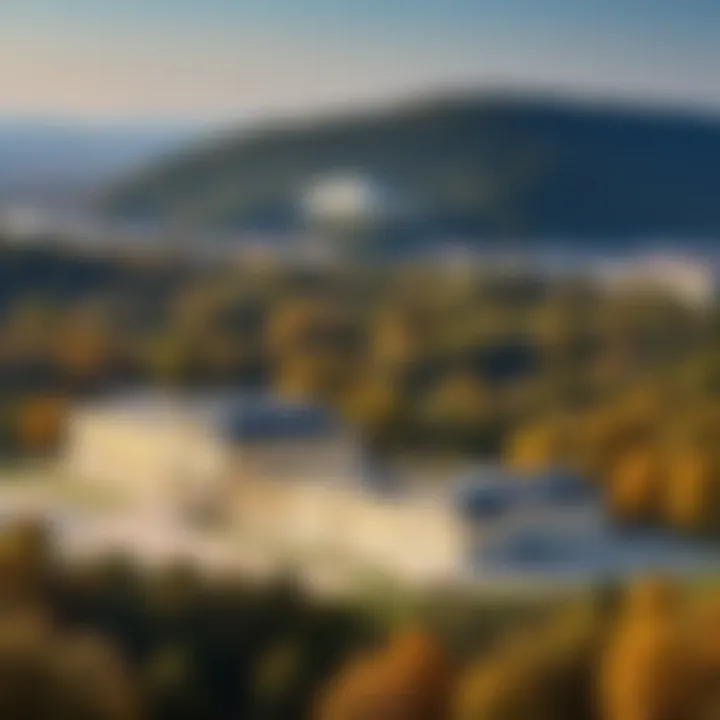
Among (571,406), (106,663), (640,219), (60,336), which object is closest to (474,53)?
(640,219)

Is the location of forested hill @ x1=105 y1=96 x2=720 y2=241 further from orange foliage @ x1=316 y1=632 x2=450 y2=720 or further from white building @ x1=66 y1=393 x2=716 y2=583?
orange foliage @ x1=316 y1=632 x2=450 y2=720

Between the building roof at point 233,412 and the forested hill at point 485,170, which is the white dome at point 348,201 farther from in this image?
the building roof at point 233,412

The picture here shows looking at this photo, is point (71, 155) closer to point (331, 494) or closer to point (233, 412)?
point (233, 412)

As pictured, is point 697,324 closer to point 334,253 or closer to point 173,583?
point 334,253

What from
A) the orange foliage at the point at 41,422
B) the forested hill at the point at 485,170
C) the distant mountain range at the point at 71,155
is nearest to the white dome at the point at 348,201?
the forested hill at the point at 485,170

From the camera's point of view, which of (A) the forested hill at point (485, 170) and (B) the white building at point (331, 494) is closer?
(B) the white building at point (331, 494)

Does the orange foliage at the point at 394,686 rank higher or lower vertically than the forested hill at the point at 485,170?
lower
